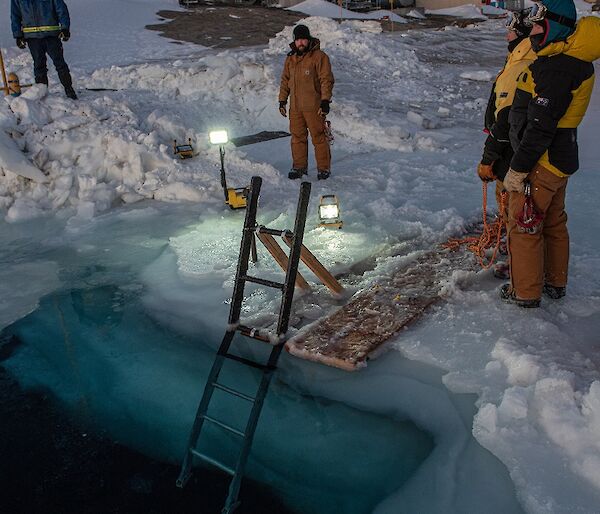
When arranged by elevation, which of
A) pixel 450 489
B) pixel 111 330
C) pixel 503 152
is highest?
pixel 503 152

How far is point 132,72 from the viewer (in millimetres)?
11625

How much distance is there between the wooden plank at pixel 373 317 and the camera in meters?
4.04

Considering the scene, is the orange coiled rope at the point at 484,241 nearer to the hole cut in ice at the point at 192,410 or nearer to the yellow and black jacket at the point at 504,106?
the yellow and black jacket at the point at 504,106

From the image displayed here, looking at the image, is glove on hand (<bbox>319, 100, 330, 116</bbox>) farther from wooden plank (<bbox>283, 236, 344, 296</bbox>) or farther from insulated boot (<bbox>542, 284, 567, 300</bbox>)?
insulated boot (<bbox>542, 284, 567, 300</bbox>)

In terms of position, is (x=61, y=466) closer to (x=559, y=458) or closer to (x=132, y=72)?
(x=559, y=458)

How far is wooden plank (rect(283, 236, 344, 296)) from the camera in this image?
4.58m

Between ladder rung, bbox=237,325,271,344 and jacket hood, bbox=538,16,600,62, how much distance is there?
263 cm

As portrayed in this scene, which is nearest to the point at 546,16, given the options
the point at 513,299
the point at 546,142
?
the point at 546,142

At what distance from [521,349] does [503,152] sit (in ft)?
5.17

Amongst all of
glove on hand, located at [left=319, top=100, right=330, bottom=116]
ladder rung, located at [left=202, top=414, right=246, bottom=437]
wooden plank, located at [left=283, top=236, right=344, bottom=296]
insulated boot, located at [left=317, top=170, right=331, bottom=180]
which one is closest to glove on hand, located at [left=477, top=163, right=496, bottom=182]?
wooden plank, located at [left=283, top=236, right=344, bottom=296]

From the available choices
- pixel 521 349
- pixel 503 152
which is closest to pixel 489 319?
pixel 521 349

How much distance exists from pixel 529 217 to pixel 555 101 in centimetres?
81

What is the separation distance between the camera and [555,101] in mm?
3629

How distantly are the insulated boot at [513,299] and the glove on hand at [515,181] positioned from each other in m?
0.83
